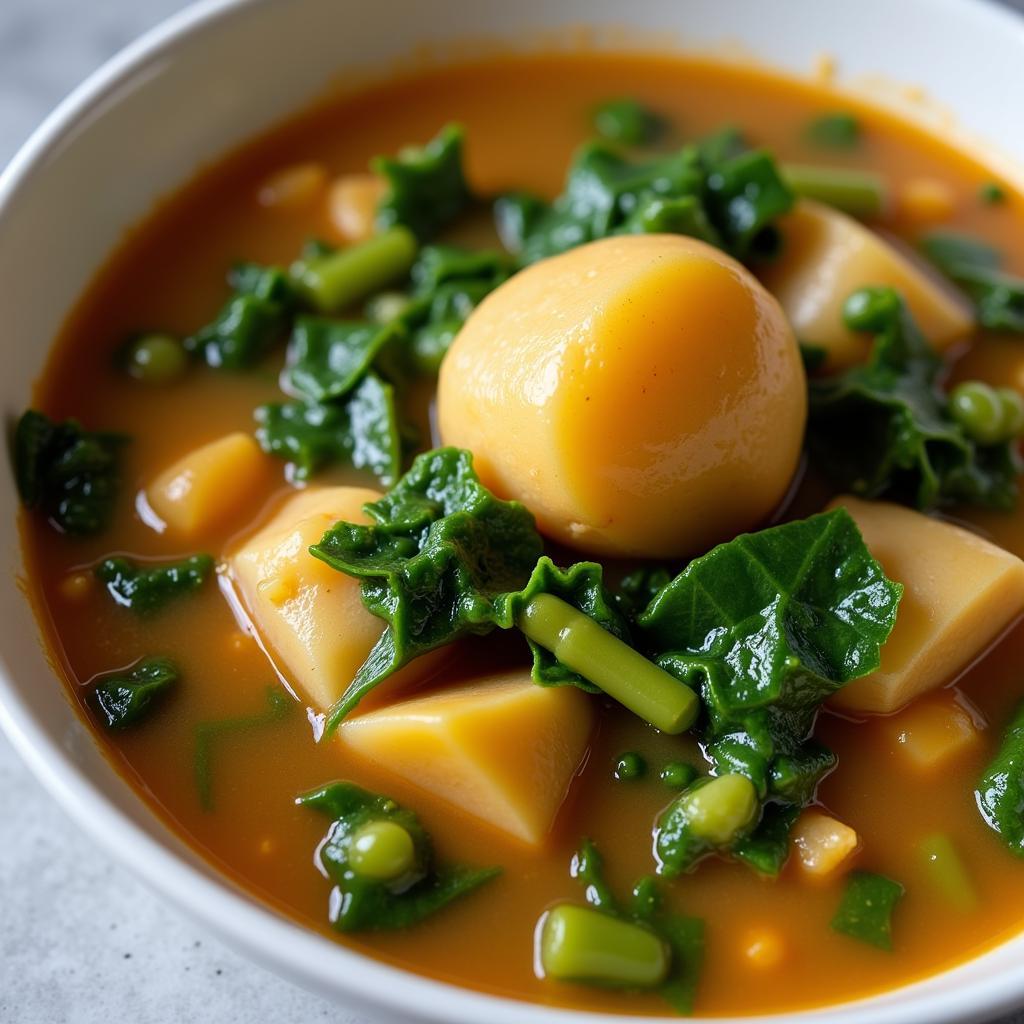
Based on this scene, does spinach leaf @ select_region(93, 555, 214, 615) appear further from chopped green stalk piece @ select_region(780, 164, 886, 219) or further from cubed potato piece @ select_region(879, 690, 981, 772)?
chopped green stalk piece @ select_region(780, 164, 886, 219)

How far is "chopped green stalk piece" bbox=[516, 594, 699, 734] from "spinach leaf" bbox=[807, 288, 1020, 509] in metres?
0.96

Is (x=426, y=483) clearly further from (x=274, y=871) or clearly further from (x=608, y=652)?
(x=274, y=871)

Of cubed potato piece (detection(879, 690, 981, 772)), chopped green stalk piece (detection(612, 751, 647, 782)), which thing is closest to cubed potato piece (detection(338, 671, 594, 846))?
chopped green stalk piece (detection(612, 751, 647, 782))

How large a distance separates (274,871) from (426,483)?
99cm

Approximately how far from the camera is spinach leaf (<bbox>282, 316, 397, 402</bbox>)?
371cm

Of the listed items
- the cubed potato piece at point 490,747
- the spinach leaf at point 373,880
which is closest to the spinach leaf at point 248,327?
the cubed potato piece at point 490,747

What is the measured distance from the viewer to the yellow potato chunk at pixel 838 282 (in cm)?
388

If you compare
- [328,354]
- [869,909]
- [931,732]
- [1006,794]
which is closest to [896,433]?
[931,732]

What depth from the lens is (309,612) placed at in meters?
3.11

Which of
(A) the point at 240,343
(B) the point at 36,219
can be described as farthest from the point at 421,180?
(B) the point at 36,219

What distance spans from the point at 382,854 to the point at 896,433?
1751mm

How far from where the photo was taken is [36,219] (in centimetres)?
367

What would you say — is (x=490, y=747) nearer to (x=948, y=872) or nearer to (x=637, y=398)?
(x=637, y=398)

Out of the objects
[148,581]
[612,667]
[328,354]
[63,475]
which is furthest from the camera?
[328,354]
